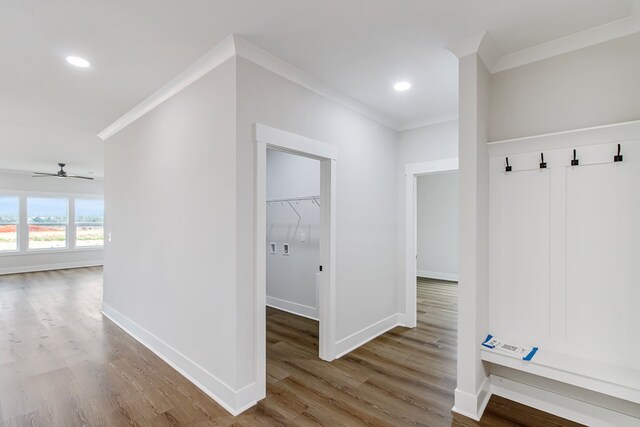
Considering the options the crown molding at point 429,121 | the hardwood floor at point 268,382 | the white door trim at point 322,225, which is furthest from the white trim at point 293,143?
the hardwood floor at point 268,382

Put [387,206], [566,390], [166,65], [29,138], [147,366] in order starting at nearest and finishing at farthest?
1. [566,390]
2. [166,65]
3. [147,366]
4. [387,206]
5. [29,138]

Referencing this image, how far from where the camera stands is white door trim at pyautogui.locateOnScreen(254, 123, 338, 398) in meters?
2.44

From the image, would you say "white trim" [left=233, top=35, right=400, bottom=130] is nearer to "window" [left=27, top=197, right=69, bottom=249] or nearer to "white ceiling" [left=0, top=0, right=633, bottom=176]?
"white ceiling" [left=0, top=0, right=633, bottom=176]

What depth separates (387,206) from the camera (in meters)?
4.06

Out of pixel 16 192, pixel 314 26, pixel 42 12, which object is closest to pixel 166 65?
pixel 42 12

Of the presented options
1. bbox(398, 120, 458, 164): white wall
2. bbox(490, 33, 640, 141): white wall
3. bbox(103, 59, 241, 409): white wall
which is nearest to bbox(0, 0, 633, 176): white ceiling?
bbox(490, 33, 640, 141): white wall

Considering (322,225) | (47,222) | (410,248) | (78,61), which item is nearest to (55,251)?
(47,222)

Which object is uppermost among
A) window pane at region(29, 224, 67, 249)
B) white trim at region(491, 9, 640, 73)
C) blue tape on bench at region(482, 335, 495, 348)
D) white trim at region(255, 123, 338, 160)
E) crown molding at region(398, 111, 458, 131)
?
white trim at region(491, 9, 640, 73)

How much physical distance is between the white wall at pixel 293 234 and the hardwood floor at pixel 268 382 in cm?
49

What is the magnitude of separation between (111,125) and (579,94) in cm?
526

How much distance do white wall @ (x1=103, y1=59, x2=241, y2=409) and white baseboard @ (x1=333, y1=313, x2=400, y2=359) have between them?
4.27 ft

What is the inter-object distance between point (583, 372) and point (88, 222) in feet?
38.7

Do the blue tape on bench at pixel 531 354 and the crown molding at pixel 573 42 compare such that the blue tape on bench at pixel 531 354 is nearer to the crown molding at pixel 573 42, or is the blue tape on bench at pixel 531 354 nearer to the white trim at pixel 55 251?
the crown molding at pixel 573 42

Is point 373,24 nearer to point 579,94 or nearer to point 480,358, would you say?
point 579,94
